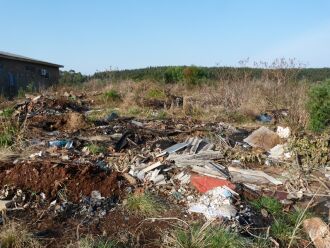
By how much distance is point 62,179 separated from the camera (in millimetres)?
4762

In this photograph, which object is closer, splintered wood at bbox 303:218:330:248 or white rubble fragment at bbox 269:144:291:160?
splintered wood at bbox 303:218:330:248

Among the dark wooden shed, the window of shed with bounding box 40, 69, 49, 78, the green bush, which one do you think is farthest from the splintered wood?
the window of shed with bounding box 40, 69, 49, 78

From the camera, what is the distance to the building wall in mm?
23250

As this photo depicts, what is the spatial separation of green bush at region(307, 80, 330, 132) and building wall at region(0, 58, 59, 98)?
1498cm

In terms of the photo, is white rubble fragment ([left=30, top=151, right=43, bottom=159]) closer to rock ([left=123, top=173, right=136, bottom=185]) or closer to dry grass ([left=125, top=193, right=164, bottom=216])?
A: rock ([left=123, top=173, right=136, bottom=185])

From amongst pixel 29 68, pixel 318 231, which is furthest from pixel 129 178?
pixel 29 68

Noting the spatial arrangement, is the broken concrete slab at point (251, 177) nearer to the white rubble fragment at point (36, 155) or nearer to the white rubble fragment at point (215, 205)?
the white rubble fragment at point (215, 205)

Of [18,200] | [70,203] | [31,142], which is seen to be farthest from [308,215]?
[31,142]

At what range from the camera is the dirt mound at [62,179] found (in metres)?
4.66

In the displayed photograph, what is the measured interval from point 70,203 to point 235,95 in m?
9.07

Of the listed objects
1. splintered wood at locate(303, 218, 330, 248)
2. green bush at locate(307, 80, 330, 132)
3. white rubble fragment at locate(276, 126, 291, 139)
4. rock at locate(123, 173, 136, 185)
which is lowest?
splintered wood at locate(303, 218, 330, 248)

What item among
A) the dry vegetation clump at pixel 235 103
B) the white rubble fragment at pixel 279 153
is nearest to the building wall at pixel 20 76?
the dry vegetation clump at pixel 235 103

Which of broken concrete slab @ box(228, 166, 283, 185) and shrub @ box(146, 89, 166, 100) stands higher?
shrub @ box(146, 89, 166, 100)

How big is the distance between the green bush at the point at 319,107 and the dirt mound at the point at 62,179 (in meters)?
4.89
